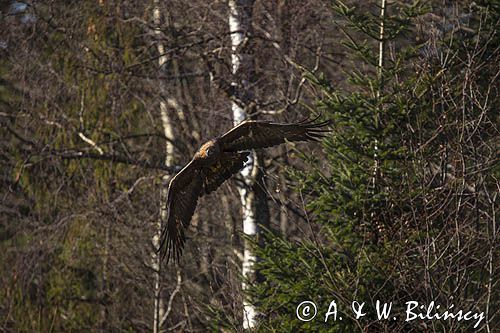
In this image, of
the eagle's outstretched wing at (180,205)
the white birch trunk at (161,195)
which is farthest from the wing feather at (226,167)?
the white birch trunk at (161,195)

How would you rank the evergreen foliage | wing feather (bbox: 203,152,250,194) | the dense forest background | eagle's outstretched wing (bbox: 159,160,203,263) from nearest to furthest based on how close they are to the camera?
the evergreen foliage
the dense forest background
wing feather (bbox: 203,152,250,194)
eagle's outstretched wing (bbox: 159,160,203,263)

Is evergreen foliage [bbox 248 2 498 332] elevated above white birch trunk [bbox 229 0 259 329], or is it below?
below

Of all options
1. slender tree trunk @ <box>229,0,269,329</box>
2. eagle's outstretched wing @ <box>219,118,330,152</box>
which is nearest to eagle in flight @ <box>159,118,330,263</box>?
eagle's outstretched wing @ <box>219,118,330,152</box>

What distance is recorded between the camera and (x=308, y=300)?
9750 millimetres

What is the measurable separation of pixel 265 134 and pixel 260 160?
2.78 metres

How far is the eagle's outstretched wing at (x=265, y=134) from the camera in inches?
379

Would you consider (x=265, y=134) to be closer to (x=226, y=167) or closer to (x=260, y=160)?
(x=226, y=167)

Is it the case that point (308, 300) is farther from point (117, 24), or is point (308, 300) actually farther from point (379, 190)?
point (117, 24)

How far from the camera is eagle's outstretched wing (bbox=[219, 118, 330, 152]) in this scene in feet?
31.6

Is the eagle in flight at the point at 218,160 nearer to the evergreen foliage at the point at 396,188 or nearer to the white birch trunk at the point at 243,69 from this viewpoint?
the evergreen foliage at the point at 396,188

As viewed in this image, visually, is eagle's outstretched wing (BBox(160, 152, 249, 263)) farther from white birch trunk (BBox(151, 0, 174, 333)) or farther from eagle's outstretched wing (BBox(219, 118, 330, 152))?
white birch trunk (BBox(151, 0, 174, 333))

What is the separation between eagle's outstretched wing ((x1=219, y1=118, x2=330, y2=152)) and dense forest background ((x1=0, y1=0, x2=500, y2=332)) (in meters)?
0.38

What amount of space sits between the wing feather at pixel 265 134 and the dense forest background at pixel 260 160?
1.26 ft

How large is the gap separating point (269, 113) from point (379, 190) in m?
2.68
